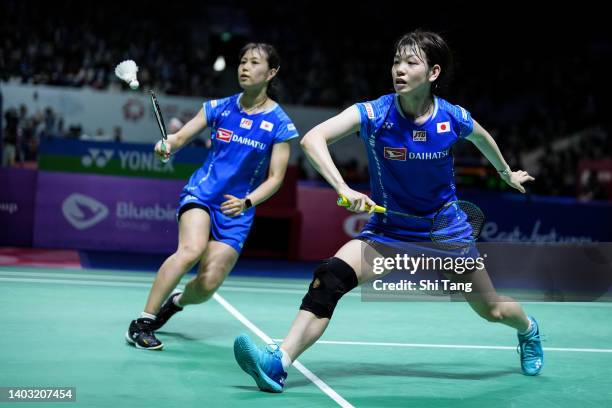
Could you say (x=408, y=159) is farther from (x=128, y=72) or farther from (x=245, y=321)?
(x=245, y=321)

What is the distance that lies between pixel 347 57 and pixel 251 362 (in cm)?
2272

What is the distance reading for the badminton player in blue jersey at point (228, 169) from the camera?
17.8 ft

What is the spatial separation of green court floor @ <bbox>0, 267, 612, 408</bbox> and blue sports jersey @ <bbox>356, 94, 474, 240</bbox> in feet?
3.01

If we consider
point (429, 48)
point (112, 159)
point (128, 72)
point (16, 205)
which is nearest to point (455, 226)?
point (429, 48)

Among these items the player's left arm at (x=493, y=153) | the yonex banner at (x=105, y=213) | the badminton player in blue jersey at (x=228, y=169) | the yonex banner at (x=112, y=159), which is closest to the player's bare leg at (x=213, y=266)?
the badminton player in blue jersey at (x=228, y=169)

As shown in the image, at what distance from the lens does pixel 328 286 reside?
431cm

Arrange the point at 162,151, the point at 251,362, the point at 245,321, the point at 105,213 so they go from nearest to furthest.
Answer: the point at 251,362 < the point at 162,151 < the point at 245,321 < the point at 105,213

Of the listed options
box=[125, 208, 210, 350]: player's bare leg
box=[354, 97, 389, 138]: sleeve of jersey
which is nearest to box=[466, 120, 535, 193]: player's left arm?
box=[354, 97, 389, 138]: sleeve of jersey

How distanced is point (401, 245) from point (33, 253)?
7104mm

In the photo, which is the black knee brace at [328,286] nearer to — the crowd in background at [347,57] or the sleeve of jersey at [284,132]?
the sleeve of jersey at [284,132]

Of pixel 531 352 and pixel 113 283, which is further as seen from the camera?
pixel 113 283

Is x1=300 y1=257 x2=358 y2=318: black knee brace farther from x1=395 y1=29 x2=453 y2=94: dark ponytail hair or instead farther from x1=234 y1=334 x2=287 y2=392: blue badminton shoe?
x1=395 y1=29 x2=453 y2=94: dark ponytail hair

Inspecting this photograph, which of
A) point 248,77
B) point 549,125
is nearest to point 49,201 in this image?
point 248,77

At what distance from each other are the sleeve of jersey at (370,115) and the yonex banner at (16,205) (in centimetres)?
771
